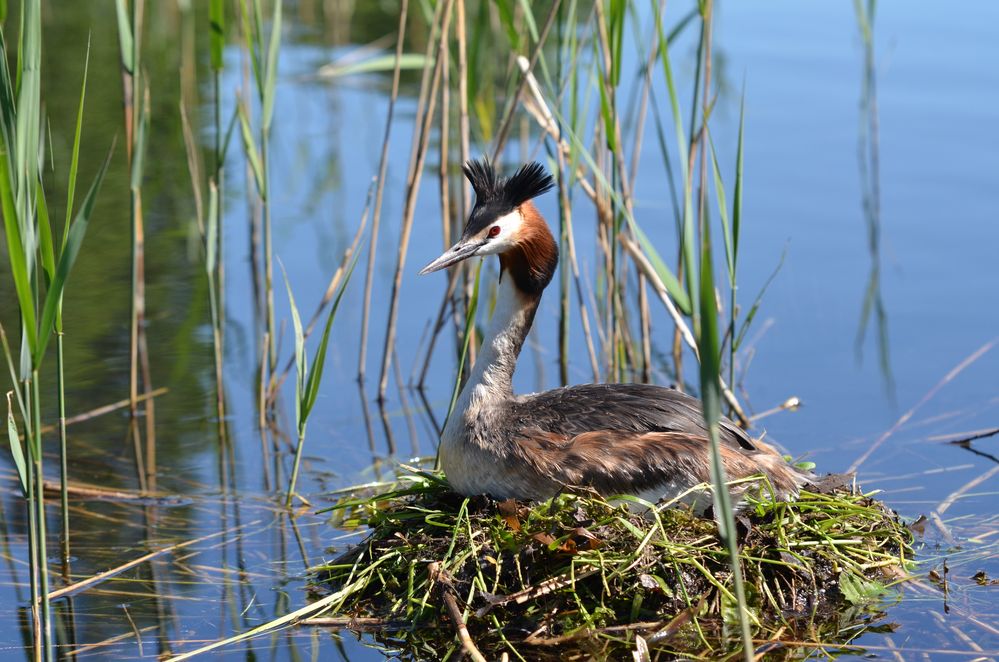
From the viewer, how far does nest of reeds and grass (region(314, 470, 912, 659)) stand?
182 inches

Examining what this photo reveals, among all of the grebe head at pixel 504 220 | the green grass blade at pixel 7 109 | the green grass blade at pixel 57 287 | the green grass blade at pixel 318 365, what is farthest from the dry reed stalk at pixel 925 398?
the green grass blade at pixel 7 109

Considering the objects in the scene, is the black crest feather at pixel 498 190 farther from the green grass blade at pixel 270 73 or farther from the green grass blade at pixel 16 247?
the green grass blade at pixel 16 247

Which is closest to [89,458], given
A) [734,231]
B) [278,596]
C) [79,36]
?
[278,596]

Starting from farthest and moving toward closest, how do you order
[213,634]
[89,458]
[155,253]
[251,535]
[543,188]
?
[155,253] → [89,458] → [251,535] → [543,188] → [213,634]

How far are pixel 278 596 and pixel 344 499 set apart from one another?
35.6 inches

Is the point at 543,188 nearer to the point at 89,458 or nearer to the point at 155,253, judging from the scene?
the point at 89,458

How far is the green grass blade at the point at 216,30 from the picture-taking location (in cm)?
572

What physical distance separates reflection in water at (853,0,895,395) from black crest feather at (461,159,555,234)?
298cm

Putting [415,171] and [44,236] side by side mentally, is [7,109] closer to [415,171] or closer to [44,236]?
[44,236]

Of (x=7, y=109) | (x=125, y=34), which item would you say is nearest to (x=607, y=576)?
(x=7, y=109)

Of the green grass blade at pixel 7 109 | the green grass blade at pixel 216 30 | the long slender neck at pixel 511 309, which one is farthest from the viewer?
the green grass blade at pixel 216 30

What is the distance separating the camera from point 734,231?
5.31 metres

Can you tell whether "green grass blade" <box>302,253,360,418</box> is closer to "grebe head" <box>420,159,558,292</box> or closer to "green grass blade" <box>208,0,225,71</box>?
"grebe head" <box>420,159,558,292</box>

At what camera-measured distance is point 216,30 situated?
5.86 meters
